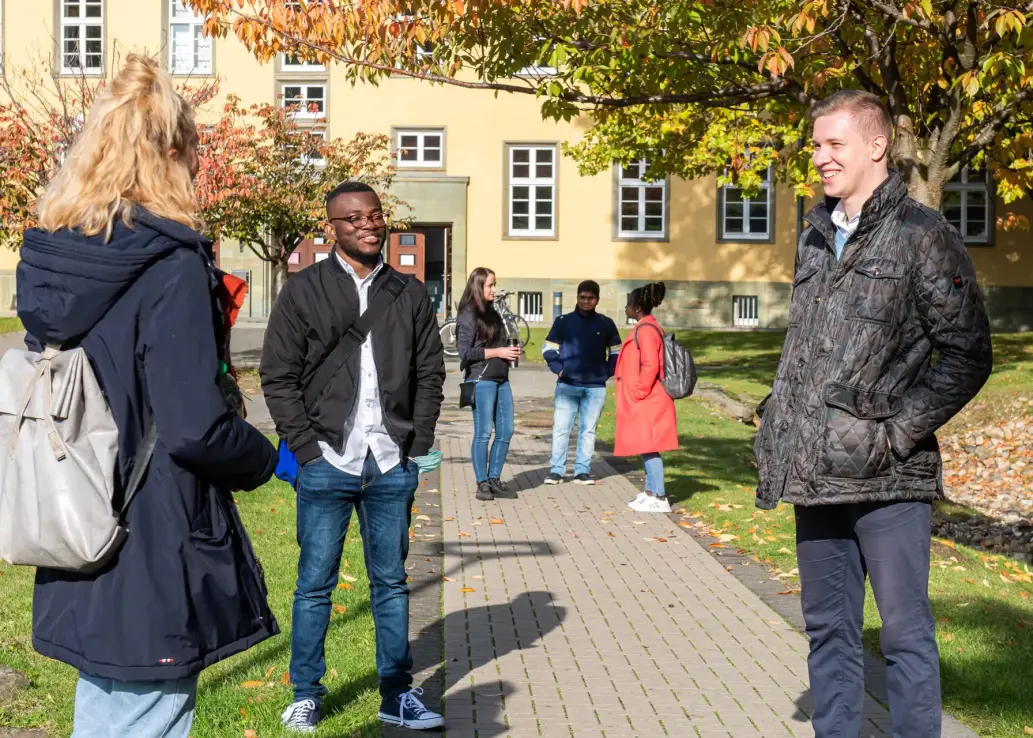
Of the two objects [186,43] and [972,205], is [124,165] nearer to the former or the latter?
[186,43]

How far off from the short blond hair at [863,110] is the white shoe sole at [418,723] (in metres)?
2.50

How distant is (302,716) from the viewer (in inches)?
195

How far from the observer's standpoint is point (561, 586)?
7660 millimetres

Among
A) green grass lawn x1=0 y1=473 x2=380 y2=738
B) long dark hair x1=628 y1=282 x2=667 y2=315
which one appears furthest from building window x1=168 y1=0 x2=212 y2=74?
green grass lawn x1=0 y1=473 x2=380 y2=738

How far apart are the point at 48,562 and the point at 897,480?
2.37 metres

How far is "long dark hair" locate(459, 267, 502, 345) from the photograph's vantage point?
1060cm

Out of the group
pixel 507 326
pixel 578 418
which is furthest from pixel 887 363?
pixel 507 326

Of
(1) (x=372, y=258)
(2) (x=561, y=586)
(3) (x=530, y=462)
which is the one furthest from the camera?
(3) (x=530, y=462)

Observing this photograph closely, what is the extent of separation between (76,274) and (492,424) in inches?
331

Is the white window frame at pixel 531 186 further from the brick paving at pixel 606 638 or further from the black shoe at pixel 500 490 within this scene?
the brick paving at pixel 606 638

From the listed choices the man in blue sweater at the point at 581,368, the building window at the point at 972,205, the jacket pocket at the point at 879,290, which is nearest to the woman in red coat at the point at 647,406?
the man in blue sweater at the point at 581,368

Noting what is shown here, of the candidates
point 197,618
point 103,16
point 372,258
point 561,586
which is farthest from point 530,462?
point 103,16

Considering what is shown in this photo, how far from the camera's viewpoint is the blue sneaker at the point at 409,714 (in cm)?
499

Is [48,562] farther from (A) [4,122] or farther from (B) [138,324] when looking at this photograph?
(A) [4,122]
